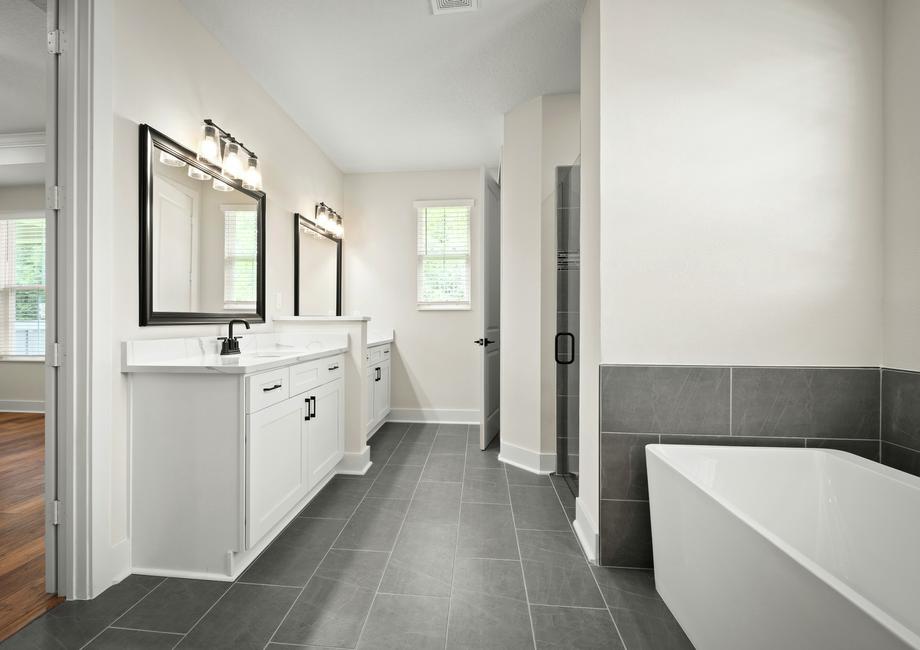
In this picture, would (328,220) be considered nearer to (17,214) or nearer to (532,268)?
(532,268)

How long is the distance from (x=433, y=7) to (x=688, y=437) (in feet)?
7.85

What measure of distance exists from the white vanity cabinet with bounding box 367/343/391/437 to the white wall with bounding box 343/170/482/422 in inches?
9.9

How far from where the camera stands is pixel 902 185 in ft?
5.19

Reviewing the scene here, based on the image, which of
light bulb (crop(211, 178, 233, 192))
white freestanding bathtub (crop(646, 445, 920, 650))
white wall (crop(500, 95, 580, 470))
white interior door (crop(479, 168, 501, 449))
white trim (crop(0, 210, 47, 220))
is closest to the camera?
white freestanding bathtub (crop(646, 445, 920, 650))

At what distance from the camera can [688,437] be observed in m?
1.75

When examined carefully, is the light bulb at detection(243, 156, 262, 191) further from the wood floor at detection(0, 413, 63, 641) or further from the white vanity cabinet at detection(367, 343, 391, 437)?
the wood floor at detection(0, 413, 63, 641)

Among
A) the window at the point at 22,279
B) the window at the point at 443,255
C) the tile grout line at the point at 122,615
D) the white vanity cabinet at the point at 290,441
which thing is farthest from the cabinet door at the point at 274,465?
the window at the point at 22,279

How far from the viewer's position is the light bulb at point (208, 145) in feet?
7.23

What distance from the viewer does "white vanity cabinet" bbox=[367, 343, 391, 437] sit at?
361 centimetres

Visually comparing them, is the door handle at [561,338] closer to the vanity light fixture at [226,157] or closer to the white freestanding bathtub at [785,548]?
the white freestanding bathtub at [785,548]

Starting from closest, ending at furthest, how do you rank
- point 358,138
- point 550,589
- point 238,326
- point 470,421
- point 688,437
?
point 550,589 < point 688,437 < point 238,326 < point 358,138 < point 470,421

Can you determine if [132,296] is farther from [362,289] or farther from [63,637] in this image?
[362,289]

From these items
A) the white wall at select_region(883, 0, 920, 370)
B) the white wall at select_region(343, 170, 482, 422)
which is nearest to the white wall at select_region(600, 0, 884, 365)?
the white wall at select_region(883, 0, 920, 370)

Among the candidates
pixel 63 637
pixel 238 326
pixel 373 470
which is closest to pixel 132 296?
pixel 238 326
